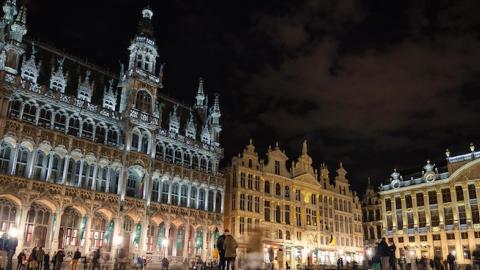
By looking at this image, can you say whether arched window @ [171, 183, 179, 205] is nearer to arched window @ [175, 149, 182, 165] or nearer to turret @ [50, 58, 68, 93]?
arched window @ [175, 149, 182, 165]

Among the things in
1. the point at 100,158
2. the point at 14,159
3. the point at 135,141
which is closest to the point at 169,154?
the point at 135,141

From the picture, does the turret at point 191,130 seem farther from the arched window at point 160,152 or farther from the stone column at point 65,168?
the stone column at point 65,168

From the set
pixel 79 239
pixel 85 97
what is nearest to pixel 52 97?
pixel 85 97

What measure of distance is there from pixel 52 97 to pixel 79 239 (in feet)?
46.5

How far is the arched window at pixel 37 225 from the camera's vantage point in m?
39.8

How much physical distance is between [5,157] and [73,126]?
7.32 m

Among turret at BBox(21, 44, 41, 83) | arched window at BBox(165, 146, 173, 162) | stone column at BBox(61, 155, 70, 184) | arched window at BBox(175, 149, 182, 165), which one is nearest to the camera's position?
stone column at BBox(61, 155, 70, 184)

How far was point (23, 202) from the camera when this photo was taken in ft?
129

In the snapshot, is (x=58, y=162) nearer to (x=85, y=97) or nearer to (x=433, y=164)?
(x=85, y=97)

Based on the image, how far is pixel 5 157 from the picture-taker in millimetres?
39844

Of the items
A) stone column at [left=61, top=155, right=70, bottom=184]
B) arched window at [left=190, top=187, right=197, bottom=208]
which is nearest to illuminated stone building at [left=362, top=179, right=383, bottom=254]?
arched window at [left=190, top=187, right=197, bottom=208]

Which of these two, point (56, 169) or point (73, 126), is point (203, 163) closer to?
point (73, 126)

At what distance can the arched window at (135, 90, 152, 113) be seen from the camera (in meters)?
51.5

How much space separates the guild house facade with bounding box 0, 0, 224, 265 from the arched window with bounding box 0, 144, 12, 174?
8 centimetres
